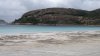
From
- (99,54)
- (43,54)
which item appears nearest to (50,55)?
(43,54)

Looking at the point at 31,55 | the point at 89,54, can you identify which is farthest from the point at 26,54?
the point at 89,54

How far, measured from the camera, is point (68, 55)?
1792 cm

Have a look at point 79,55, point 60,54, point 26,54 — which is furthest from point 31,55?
point 79,55

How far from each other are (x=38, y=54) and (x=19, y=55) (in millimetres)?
1366

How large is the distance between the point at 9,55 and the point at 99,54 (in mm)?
5983

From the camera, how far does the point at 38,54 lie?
60.5 feet

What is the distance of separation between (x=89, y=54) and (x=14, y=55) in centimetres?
501

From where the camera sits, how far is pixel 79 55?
17.9 metres

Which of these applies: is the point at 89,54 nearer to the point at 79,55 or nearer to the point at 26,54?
the point at 79,55

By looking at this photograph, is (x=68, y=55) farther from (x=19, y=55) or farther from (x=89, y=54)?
(x=19, y=55)

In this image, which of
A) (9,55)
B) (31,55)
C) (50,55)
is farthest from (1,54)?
(50,55)

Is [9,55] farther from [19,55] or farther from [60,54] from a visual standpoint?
[60,54]

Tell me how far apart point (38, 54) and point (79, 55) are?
2.78 metres

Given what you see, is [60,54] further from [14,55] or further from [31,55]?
[14,55]
